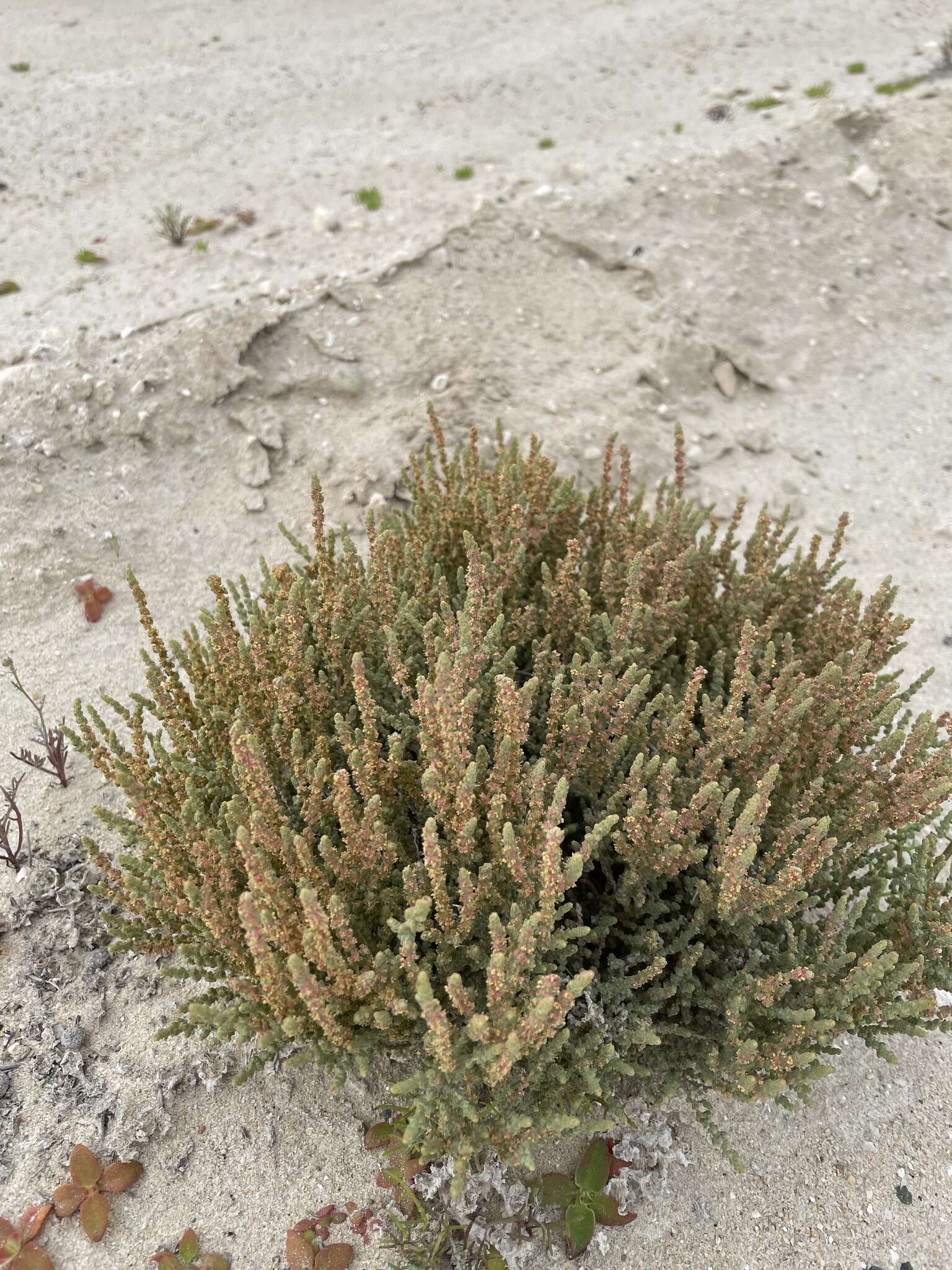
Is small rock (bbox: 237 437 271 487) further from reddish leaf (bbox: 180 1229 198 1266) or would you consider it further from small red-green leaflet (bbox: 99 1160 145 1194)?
reddish leaf (bbox: 180 1229 198 1266)

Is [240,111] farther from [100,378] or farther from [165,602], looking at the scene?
[165,602]

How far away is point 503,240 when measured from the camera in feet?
23.0

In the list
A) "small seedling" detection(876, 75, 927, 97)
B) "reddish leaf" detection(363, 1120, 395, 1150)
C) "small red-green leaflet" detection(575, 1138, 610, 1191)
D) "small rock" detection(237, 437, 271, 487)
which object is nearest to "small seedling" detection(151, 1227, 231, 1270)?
"reddish leaf" detection(363, 1120, 395, 1150)

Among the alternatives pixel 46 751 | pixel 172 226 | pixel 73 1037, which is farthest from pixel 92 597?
pixel 172 226

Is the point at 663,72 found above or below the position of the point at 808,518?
above

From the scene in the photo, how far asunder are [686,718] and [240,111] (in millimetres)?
10295

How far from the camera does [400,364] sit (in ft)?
20.0

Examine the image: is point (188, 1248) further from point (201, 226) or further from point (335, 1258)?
point (201, 226)

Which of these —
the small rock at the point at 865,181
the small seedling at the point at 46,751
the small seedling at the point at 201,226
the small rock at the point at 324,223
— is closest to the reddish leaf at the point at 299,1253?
the small seedling at the point at 46,751

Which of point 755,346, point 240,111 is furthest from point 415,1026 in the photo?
point 240,111

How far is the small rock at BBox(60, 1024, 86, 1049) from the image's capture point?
288cm

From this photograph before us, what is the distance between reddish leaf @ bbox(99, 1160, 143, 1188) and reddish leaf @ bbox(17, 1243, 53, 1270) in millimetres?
212

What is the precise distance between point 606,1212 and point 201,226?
Result: 7763 millimetres

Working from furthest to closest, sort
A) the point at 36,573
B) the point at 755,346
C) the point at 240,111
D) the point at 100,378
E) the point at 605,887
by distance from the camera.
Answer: the point at 240,111, the point at 755,346, the point at 100,378, the point at 36,573, the point at 605,887
